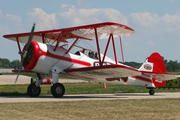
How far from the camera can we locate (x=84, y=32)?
1517 centimetres

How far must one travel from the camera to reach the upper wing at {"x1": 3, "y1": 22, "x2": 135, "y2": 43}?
45.2 ft

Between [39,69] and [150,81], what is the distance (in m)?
7.68

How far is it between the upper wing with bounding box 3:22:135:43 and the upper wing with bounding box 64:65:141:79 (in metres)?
2.10

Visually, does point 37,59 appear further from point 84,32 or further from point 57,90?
point 84,32

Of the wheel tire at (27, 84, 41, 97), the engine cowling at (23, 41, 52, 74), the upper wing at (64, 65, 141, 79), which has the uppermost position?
the engine cowling at (23, 41, 52, 74)

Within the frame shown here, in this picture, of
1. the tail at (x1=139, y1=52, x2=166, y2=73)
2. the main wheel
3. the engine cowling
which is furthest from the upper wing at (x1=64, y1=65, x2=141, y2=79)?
the tail at (x1=139, y1=52, x2=166, y2=73)

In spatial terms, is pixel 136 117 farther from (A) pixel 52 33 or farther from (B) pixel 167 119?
(A) pixel 52 33

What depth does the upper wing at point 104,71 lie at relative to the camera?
13.4 metres

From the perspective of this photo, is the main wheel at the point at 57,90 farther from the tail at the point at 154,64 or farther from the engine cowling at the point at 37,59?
the tail at the point at 154,64

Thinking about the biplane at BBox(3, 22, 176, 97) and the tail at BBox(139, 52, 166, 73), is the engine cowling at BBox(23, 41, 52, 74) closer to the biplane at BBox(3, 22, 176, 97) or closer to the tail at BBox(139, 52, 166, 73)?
the biplane at BBox(3, 22, 176, 97)

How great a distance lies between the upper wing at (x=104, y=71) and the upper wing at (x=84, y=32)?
6.88 feet

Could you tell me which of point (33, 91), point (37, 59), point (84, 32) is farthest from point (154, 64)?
point (37, 59)

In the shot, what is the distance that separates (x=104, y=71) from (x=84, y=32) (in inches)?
105

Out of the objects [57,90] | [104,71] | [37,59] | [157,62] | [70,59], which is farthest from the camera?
[157,62]
